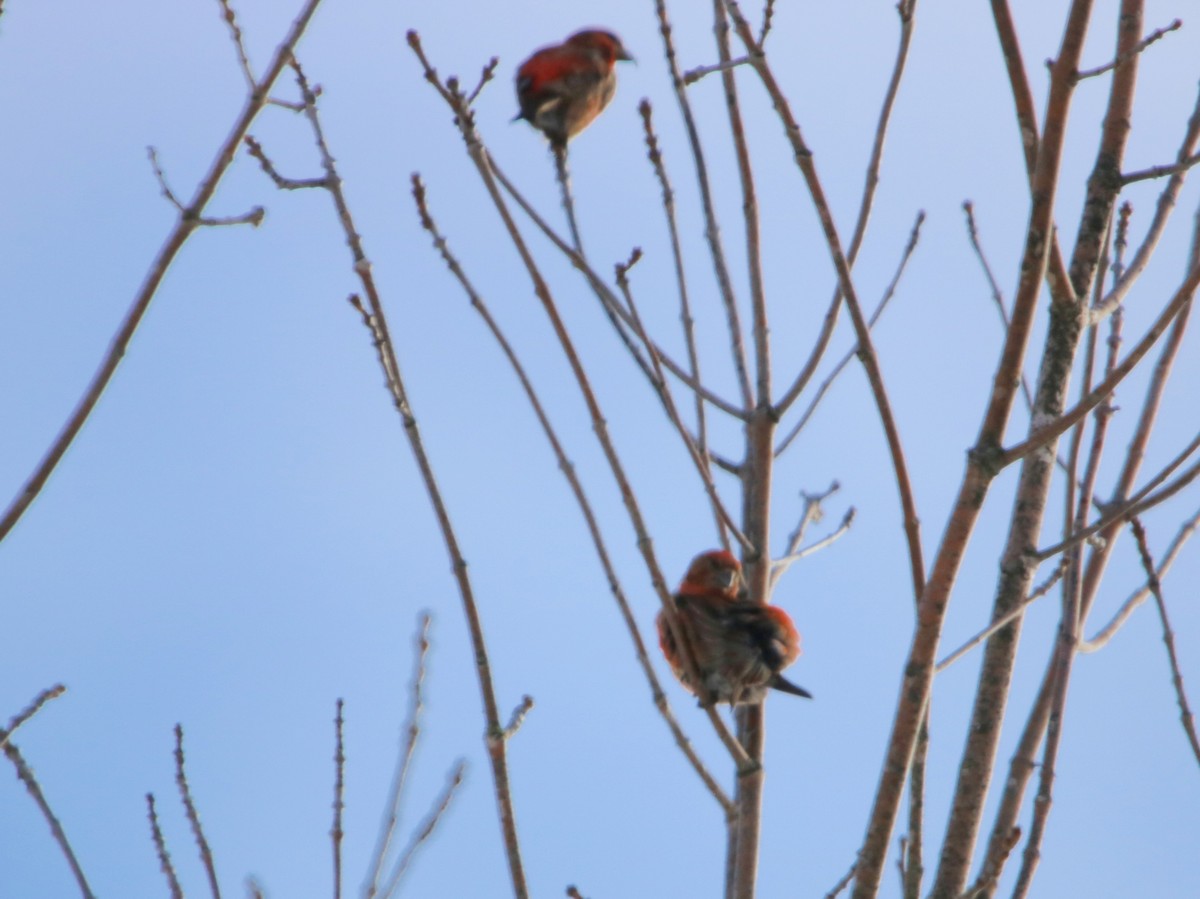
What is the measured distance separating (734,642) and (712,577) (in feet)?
1.90

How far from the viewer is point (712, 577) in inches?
177

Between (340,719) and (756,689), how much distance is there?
1088 mm

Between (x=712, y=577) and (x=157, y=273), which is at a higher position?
(x=712, y=577)

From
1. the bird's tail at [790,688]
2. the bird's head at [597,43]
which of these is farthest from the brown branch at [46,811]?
the bird's head at [597,43]

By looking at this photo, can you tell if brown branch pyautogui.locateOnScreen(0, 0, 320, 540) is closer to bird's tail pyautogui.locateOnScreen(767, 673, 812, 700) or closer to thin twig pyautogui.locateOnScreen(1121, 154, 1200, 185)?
thin twig pyautogui.locateOnScreen(1121, 154, 1200, 185)

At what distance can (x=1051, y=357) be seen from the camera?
10.3 ft

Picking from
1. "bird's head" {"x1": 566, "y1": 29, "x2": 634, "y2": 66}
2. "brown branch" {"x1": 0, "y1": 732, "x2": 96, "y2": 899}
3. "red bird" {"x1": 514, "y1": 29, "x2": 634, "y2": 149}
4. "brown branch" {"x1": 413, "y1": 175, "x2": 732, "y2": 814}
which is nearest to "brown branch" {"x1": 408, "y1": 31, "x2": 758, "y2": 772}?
"brown branch" {"x1": 413, "y1": 175, "x2": 732, "y2": 814}

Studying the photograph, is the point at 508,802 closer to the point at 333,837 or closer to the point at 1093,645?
the point at 333,837

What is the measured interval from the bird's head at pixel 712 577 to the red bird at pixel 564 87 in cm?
183

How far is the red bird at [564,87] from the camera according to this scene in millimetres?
5777

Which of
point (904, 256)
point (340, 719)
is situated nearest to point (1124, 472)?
point (904, 256)

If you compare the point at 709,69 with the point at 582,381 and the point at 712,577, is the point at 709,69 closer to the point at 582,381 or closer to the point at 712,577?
the point at 582,381

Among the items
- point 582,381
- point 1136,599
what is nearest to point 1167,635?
point 1136,599

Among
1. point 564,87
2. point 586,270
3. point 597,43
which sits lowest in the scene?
point 586,270
